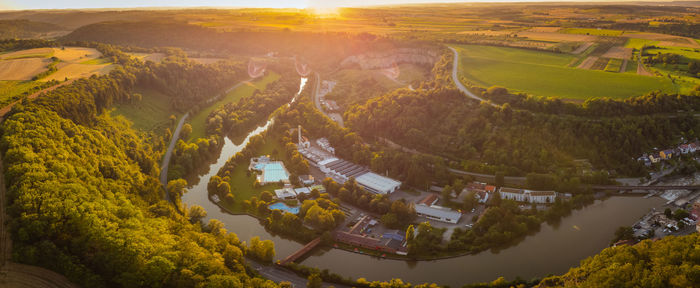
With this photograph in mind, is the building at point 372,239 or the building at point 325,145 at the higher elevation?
the building at point 325,145

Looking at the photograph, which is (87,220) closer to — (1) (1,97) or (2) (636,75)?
(1) (1,97)

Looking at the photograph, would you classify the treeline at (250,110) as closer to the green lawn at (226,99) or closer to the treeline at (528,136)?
→ the green lawn at (226,99)

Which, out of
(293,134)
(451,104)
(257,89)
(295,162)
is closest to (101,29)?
(257,89)

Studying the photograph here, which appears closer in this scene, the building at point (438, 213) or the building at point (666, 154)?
the building at point (438, 213)

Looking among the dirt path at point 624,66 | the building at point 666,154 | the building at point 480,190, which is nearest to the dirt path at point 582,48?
the dirt path at point 624,66

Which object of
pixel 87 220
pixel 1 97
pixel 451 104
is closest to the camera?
pixel 87 220

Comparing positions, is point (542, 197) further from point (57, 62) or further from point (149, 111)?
point (57, 62)
